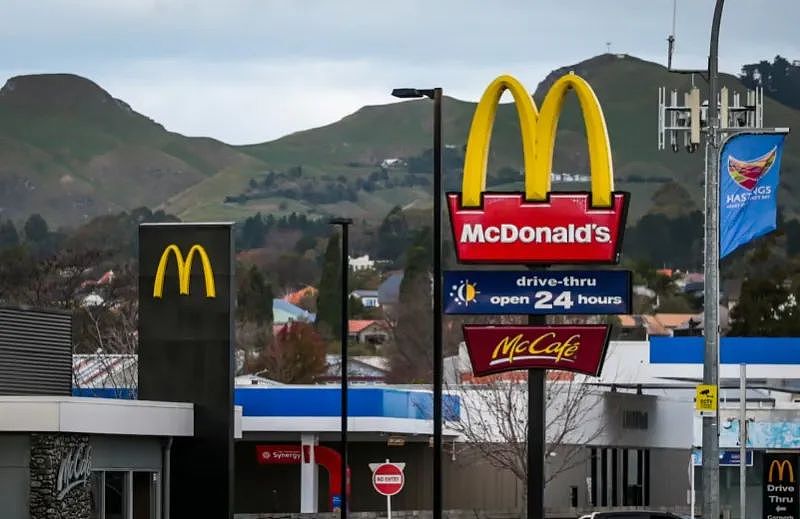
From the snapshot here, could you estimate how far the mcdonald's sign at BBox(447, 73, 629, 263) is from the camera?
36812mm

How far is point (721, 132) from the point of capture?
36.5 m

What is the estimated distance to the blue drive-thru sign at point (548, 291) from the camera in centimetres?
3694

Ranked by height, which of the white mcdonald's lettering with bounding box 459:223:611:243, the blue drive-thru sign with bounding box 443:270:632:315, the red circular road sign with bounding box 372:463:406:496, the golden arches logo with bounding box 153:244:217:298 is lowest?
the red circular road sign with bounding box 372:463:406:496

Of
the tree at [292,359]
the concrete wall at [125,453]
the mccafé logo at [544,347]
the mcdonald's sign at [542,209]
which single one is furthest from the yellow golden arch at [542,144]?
the tree at [292,359]

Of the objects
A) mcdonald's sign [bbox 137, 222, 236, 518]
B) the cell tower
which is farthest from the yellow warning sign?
mcdonald's sign [bbox 137, 222, 236, 518]

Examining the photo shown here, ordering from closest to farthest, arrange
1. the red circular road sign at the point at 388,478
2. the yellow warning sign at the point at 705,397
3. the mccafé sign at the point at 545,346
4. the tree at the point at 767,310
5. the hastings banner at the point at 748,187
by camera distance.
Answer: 1. the yellow warning sign at the point at 705,397
2. the hastings banner at the point at 748,187
3. the mccafé sign at the point at 545,346
4. the red circular road sign at the point at 388,478
5. the tree at the point at 767,310

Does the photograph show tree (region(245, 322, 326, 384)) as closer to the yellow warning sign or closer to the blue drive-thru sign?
the blue drive-thru sign

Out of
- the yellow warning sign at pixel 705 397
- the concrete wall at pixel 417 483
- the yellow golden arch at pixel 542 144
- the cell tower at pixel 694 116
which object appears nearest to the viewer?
the yellow warning sign at pixel 705 397

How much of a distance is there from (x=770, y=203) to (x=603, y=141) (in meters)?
3.20

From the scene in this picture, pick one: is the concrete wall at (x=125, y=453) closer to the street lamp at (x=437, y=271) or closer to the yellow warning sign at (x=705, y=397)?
the street lamp at (x=437, y=271)

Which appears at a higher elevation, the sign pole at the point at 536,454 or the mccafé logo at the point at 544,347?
the mccafé logo at the point at 544,347

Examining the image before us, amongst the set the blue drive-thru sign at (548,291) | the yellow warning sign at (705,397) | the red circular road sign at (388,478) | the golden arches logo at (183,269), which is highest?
the golden arches logo at (183,269)

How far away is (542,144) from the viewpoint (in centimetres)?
3688

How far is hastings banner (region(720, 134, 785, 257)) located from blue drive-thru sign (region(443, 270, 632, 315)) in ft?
7.04
